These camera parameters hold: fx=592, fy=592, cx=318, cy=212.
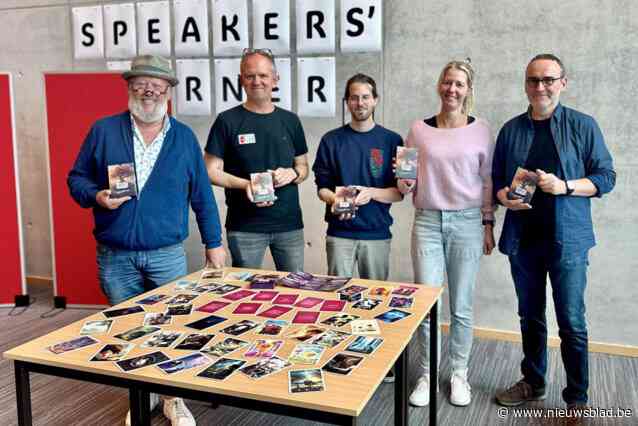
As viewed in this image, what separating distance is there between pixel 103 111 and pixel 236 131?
6.69ft

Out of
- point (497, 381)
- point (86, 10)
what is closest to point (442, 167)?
point (497, 381)

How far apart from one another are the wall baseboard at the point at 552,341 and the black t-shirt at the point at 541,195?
5.01ft

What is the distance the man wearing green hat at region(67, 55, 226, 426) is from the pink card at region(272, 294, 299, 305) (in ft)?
2.16

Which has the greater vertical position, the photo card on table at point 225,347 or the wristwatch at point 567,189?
the wristwatch at point 567,189

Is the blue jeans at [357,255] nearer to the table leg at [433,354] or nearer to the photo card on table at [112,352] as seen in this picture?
the table leg at [433,354]

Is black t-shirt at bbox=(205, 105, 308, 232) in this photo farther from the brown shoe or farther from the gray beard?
the brown shoe

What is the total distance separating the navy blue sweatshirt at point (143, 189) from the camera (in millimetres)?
2664

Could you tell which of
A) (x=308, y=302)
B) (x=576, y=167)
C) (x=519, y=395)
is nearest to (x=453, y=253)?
(x=576, y=167)

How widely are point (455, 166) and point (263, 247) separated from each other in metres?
1.12

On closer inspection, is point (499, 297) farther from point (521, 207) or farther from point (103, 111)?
point (103, 111)

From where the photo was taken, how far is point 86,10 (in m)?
4.90

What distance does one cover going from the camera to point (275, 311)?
2.27 meters

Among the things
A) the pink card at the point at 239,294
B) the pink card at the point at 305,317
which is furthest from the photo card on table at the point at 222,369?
the pink card at the point at 239,294

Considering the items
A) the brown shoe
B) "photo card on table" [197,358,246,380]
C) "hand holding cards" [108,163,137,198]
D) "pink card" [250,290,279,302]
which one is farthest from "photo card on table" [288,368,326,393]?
the brown shoe
